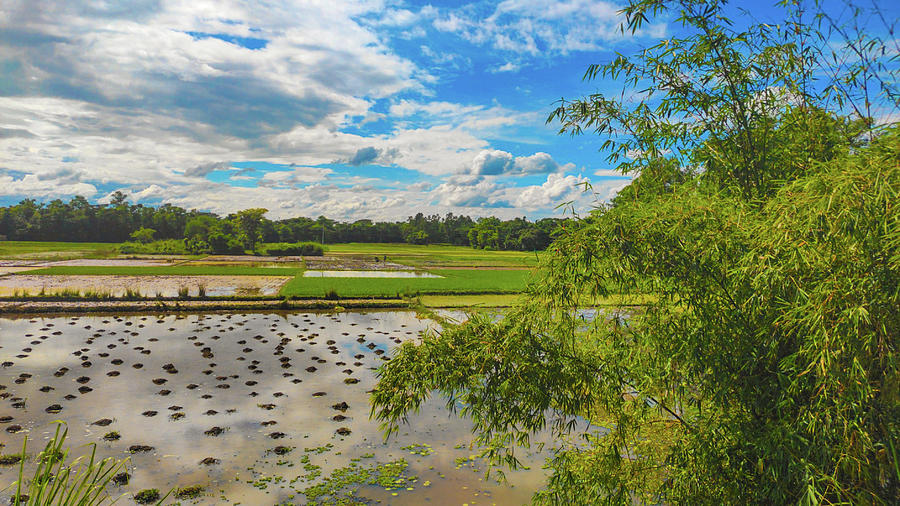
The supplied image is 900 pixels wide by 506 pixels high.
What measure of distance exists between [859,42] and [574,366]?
3280mm

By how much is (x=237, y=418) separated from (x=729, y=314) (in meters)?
9.45

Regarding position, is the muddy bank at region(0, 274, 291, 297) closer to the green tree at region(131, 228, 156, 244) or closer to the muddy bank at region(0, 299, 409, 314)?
the muddy bank at region(0, 299, 409, 314)

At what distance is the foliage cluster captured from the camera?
2768 mm

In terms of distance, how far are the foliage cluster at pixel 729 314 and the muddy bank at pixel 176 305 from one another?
19365mm

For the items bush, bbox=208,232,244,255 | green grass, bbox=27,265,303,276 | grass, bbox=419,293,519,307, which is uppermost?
bush, bbox=208,232,244,255

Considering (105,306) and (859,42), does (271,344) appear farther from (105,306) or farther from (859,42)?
(859,42)

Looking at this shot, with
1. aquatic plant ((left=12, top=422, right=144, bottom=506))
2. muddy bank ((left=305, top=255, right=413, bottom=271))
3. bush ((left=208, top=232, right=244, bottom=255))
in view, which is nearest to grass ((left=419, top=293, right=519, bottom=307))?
muddy bank ((left=305, top=255, right=413, bottom=271))

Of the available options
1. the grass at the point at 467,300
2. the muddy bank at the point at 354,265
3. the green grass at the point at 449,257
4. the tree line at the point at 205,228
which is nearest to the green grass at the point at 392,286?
the grass at the point at 467,300

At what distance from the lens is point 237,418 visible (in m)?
9.79

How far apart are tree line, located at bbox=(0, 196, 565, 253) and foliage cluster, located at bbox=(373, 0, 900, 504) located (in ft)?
183

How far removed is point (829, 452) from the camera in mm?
2771

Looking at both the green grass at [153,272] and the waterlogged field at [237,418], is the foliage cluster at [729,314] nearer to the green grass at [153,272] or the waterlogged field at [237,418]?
the waterlogged field at [237,418]

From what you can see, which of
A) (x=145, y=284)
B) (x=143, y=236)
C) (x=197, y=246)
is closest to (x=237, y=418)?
(x=145, y=284)

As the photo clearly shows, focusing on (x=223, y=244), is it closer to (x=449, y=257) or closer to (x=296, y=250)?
(x=296, y=250)
